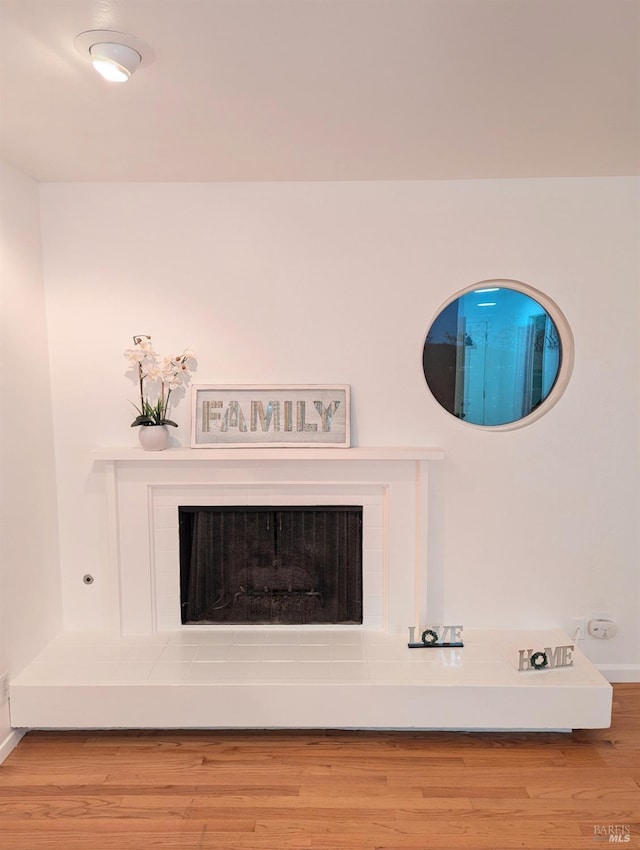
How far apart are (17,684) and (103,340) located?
5.11ft

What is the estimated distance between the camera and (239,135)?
2127 mm

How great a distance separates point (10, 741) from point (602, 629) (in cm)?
275

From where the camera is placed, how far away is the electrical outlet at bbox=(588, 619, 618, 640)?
112 inches

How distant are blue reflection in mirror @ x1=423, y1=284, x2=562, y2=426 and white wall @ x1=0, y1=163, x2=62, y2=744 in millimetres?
1855

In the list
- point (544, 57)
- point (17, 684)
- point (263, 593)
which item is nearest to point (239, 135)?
point (544, 57)

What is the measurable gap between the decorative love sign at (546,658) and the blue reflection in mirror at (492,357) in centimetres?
106

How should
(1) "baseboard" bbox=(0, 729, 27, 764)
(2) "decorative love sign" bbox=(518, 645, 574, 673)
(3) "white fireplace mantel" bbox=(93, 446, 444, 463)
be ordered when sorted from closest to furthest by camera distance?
1. (1) "baseboard" bbox=(0, 729, 27, 764)
2. (2) "decorative love sign" bbox=(518, 645, 574, 673)
3. (3) "white fireplace mantel" bbox=(93, 446, 444, 463)

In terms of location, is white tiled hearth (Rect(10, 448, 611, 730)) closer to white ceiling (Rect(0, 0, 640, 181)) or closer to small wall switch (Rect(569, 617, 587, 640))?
small wall switch (Rect(569, 617, 587, 640))

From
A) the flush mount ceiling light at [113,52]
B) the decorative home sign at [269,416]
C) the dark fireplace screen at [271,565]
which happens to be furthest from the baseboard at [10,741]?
the flush mount ceiling light at [113,52]

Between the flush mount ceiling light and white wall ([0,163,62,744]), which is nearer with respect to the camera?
the flush mount ceiling light

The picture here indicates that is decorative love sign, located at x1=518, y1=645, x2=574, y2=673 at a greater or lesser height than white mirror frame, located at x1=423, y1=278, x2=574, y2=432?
lesser

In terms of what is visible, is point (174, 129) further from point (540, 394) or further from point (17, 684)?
point (17, 684)

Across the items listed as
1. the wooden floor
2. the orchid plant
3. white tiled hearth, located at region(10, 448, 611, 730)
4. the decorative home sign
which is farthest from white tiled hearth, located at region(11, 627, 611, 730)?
the orchid plant

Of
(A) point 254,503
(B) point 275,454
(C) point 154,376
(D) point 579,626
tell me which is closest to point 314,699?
(A) point 254,503
